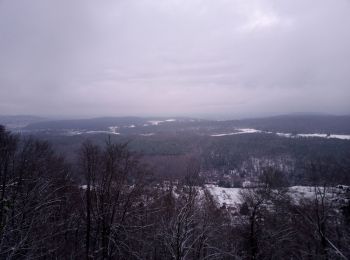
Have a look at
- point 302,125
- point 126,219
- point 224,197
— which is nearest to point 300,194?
point 224,197

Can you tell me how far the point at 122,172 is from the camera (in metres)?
12.3

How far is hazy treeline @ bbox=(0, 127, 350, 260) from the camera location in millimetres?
11102

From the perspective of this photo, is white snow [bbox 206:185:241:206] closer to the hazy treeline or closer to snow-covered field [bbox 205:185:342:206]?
snow-covered field [bbox 205:185:342:206]

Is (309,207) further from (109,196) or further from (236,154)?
(236,154)

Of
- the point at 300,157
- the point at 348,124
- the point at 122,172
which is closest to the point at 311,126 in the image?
the point at 348,124

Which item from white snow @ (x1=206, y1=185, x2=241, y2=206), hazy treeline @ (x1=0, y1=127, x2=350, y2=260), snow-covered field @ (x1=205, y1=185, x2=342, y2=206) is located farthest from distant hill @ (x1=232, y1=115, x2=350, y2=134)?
hazy treeline @ (x1=0, y1=127, x2=350, y2=260)

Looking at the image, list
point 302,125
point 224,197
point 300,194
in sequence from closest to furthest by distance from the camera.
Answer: point 300,194, point 224,197, point 302,125

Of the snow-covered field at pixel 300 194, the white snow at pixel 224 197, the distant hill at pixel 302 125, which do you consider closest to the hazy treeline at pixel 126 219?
the snow-covered field at pixel 300 194

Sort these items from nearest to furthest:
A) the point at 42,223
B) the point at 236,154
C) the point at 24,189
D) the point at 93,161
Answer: the point at 93,161, the point at 42,223, the point at 24,189, the point at 236,154

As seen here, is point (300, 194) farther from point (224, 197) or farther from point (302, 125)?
point (302, 125)

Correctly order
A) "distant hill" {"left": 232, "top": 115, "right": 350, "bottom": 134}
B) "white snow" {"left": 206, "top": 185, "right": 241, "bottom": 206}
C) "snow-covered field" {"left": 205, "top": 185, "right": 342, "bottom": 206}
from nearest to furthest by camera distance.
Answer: "snow-covered field" {"left": 205, "top": 185, "right": 342, "bottom": 206}
"white snow" {"left": 206, "top": 185, "right": 241, "bottom": 206}
"distant hill" {"left": 232, "top": 115, "right": 350, "bottom": 134}

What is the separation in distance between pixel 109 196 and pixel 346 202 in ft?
60.2

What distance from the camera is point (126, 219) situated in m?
13.6

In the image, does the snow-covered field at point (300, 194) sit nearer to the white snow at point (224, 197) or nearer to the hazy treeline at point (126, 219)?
the white snow at point (224, 197)
